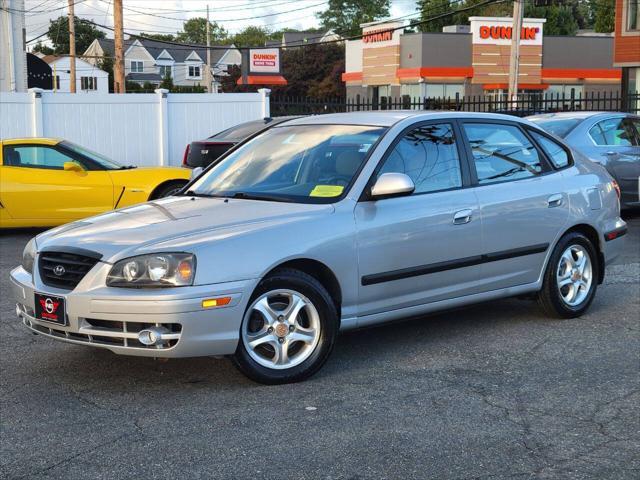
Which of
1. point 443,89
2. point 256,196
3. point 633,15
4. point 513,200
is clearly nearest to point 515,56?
point 633,15

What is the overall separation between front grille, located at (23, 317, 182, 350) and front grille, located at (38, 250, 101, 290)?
0.26 metres

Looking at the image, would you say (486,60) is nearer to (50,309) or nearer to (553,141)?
(553,141)

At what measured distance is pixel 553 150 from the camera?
7.31 meters

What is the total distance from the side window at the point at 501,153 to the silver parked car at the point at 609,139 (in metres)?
5.75

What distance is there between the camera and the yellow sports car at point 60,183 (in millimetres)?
11984

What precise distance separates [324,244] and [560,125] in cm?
806

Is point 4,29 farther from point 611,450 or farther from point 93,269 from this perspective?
point 611,450

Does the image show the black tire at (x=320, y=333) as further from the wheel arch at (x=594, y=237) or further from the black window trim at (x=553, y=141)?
the wheel arch at (x=594, y=237)

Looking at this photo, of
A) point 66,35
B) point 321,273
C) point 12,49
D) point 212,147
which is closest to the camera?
point 321,273

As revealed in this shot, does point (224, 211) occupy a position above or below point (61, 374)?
above

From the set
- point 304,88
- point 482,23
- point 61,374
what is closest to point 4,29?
point 61,374

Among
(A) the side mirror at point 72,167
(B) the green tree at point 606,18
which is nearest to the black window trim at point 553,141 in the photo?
(A) the side mirror at point 72,167

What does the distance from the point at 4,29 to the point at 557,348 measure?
2512 centimetres

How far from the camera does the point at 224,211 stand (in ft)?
18.8
